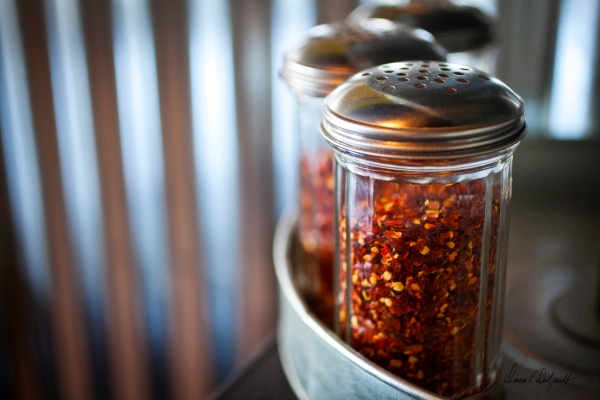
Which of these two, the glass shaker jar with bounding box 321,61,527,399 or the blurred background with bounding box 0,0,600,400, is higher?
the glass shaker jar with bounding box 321,61,527,399

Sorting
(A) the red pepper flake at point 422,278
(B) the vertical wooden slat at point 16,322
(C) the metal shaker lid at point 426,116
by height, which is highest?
(C) the metal shaker lid at point 426,116

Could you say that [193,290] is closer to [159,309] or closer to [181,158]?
[159,309]

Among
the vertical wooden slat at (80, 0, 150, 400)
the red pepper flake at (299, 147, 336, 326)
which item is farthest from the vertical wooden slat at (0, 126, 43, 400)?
the red pepper flake at (299, 147, 336, 326)

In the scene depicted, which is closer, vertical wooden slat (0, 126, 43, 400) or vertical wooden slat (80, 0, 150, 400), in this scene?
vertical wooden slat (80, 0, 150, 400)

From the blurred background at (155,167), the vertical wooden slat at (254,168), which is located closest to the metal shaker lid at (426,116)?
the blurred background at (155,167)

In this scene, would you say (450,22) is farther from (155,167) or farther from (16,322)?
(16,322)

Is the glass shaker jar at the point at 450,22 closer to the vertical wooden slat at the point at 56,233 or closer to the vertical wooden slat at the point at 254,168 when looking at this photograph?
the vertical wooden slat at the point at 254,168

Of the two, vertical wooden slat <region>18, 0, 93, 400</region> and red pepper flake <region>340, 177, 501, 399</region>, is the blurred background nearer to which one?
vertical wooden slat <region>18, 0, 93, 400</region>

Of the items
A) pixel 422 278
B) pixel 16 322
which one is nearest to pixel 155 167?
pixel 16 322
